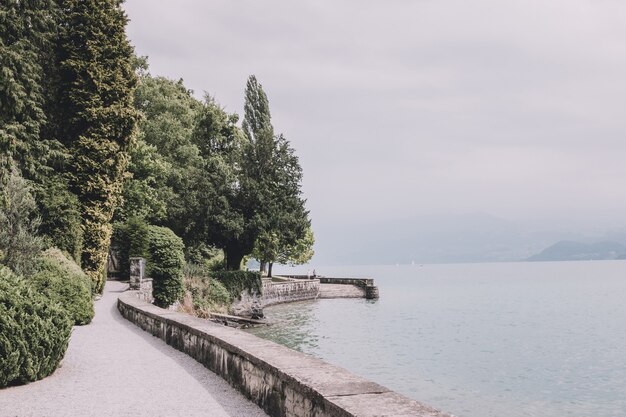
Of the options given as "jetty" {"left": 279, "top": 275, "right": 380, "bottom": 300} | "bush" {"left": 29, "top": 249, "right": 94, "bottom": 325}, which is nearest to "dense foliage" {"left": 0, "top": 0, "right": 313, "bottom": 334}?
"bush" {"left": 29, "top": 249, "right": 94, "bottom": 325}

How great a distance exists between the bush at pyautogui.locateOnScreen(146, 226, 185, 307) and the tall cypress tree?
356 cm

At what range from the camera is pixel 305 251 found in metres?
69.6

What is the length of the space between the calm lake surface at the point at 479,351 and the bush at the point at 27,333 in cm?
1485

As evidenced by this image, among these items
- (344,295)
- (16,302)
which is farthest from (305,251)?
(16,302)

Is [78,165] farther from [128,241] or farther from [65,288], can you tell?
[128,241]

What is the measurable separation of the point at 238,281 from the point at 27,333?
30.3m

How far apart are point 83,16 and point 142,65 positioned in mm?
19857

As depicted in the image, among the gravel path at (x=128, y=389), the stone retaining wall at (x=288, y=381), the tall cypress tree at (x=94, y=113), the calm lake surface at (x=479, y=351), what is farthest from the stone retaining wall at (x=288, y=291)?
the stone retaining wall at (x=288, y=381)

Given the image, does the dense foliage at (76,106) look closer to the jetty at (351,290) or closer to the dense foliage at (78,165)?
the dense foliage at (78,165)

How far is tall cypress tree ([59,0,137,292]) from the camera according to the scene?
2530cm

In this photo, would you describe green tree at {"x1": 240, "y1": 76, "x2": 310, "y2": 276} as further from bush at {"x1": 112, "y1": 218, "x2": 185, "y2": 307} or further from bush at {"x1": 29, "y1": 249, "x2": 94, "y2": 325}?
bush at {"x1": 29, "y1": 249, "x2": 94, "y2": 325}

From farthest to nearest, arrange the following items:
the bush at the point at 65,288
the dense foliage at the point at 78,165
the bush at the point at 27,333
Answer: the dense foliage at the point at 78,165
the bush at the point at 65,288
the bush at the point at 27,333

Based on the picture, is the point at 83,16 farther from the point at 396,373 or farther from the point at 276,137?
the point at 396,373

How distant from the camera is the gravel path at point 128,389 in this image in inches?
248
